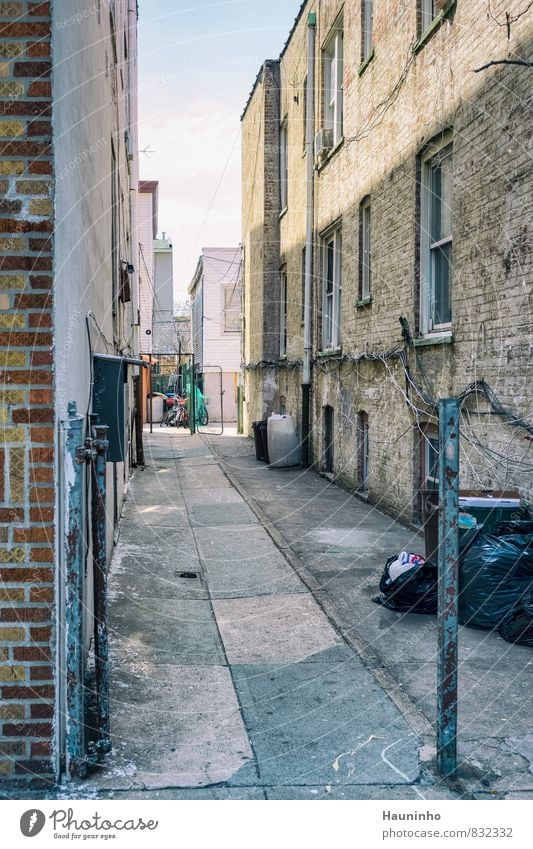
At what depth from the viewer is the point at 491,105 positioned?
23.3 ft

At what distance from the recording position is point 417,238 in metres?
9.27

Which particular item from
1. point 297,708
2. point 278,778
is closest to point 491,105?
point 297,708

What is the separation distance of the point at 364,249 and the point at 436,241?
10.4ft

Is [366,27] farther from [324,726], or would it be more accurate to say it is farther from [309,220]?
[324,726]

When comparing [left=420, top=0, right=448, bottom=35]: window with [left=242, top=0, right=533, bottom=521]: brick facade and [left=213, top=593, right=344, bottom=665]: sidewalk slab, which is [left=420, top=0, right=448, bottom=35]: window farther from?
[left=213, top=593, right=344, bottom=665]: sidewalk slab

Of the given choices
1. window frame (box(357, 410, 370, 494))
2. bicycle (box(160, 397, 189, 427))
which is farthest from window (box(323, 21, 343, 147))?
bicycle (box(160, 397, 189, 427))

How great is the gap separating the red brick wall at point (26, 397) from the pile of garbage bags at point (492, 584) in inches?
130

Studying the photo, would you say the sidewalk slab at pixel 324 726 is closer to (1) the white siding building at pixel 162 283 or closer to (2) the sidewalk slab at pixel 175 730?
(2) the sidewalk slab at pixel 175 730

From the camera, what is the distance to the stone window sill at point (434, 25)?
8.08 meters

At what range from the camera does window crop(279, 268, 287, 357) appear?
20000 mm

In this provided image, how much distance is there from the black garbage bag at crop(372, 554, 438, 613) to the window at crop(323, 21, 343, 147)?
940 centimetres

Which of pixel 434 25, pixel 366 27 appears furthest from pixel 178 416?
pixel 434 25

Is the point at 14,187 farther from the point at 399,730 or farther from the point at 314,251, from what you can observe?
the point at 314,251
